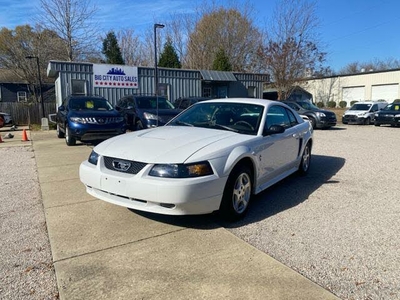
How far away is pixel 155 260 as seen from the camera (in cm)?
315

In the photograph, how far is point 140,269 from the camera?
117 inches

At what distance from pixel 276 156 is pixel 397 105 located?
2022 cm

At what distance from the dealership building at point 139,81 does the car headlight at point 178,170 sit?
16.5 m

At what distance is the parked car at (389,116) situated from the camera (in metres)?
20.4

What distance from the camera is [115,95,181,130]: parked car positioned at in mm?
11633

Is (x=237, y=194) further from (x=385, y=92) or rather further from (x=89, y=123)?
(x=385, y=92)

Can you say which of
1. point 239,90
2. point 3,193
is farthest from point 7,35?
point 3,193

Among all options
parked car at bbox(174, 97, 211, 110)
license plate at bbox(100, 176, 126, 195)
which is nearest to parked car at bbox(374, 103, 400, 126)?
parked car at bbox(174, 97, 211, 110)

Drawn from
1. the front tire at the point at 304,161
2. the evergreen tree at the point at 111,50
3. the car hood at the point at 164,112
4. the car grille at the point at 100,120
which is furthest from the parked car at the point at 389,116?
the evergreen tree at the point at 111,50

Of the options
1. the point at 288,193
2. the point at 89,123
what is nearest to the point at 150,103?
the point at 89,123

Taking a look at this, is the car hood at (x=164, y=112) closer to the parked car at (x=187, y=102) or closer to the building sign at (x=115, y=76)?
the parked car at (x=187, y=102)

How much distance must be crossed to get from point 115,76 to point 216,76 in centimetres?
729

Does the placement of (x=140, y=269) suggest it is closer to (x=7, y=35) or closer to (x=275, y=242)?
(x=275, y=242)

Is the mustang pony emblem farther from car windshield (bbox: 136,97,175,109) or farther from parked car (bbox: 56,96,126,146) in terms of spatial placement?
car windshield (bbox: 136,97,175,109)
